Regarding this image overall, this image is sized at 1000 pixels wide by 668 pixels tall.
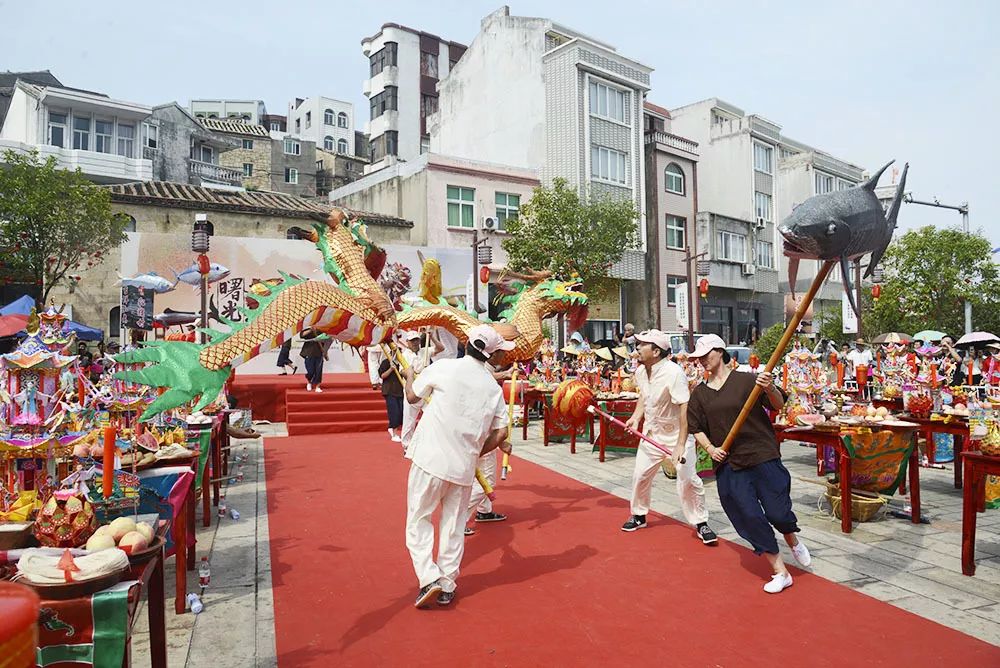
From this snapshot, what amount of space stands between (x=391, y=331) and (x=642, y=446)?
2.45 meters

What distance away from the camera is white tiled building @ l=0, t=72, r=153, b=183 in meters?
20.7

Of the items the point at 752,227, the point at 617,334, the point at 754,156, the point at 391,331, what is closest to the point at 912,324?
the point at 617,334

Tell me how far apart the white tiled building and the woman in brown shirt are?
22121 millimetres

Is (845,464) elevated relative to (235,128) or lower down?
lower down

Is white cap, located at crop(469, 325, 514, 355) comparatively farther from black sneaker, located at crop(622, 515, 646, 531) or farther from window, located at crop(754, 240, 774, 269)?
window, located at crop(754, 240, 774, 269)

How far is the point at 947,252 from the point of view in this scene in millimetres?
18344

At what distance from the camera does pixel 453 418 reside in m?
4.08

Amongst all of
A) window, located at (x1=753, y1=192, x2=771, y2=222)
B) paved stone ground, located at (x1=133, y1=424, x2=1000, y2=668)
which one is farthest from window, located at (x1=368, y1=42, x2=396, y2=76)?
paved stone ground, located at (x1=133, y1=424, x2=1000, y2=668)

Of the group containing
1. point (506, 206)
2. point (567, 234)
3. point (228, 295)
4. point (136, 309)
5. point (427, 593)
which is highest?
point (506, 206)

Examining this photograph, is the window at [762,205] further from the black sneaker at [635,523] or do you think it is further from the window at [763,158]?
the black sneaker at [635,523]

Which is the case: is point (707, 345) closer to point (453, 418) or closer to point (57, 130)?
point (453, 418)

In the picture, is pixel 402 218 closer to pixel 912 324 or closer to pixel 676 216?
pixel 676 216

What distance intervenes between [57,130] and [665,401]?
920 inches

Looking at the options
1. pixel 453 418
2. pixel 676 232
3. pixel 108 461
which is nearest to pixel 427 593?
pixel 453 418
